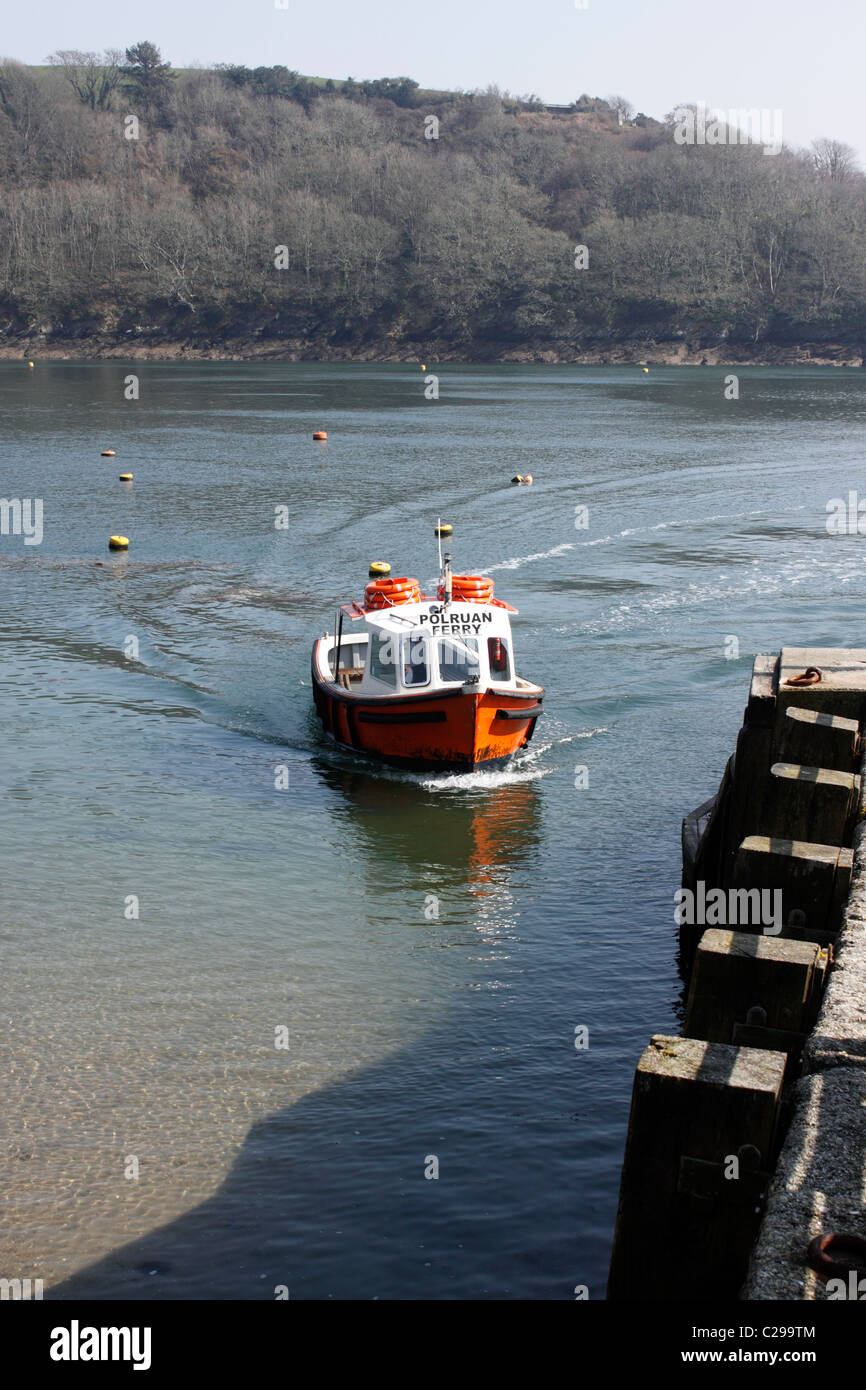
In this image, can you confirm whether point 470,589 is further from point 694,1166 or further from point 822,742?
point 694,1166

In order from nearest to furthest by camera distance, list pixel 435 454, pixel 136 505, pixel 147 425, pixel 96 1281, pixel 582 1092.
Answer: pixel 96 1281
pixel 582 1092
pixel 136 505
pixel 435 454
pixel 147 425

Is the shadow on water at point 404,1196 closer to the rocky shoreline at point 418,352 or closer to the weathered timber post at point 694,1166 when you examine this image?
the weathered timber post at point 694,1166

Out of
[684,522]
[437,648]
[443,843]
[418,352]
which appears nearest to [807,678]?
[443,843]

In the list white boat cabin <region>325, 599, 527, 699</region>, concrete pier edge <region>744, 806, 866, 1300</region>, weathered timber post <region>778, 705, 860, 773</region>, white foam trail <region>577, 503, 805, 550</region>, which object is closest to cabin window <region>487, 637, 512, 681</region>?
white boat cabin <region>325, 599, 527, 699</region>

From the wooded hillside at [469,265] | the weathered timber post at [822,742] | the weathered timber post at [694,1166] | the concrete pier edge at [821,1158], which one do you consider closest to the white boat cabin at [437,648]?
the weathered timber post at [822,742]

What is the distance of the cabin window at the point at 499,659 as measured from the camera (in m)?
22.8

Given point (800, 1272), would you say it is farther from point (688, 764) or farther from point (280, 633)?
point (280, 633)

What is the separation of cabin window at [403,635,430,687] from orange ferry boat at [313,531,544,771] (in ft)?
0.06

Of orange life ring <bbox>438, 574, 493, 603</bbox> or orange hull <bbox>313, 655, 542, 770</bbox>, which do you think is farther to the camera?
orange life ring <bbox>438, 574, 493, 603</bbox>

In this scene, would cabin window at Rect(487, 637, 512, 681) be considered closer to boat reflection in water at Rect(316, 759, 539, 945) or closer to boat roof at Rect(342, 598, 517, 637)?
boat roof at Rect(342, 598, 517, 637)

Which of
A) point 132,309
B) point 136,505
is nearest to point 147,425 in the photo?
point 136,505

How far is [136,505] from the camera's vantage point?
50.9 meters

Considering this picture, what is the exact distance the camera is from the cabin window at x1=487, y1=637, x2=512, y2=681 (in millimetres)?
22750

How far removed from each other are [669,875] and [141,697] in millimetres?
12903
